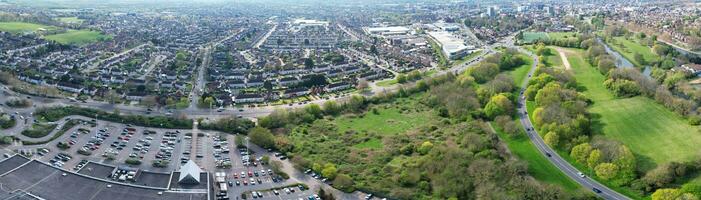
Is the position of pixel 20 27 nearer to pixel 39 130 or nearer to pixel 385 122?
pixel 39 130

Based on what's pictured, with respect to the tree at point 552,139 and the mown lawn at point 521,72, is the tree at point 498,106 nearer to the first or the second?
the tree at point 552,139

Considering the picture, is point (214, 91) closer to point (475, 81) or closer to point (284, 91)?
point (284, 91)

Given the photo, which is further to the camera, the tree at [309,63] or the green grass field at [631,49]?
the green grass field at [631,49]

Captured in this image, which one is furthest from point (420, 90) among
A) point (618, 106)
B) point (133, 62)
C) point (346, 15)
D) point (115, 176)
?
point (346, 15)

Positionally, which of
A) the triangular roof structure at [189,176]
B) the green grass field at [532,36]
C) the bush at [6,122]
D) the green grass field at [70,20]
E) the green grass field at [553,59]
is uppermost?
the green grass field at [70,20]

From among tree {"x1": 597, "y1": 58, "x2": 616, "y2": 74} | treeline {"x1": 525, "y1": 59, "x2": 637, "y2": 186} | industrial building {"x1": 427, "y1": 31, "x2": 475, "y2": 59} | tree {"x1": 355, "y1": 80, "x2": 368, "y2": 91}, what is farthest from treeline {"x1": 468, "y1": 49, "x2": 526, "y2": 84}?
tree {"x1": 355, "y1": 80, "x2": 368, "y2": 91}

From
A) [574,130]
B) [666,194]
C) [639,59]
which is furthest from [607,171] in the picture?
[639,59]

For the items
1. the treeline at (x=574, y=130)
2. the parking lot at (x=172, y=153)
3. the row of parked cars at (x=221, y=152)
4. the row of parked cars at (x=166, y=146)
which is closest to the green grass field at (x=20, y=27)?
the parking lot at (x=172, y=153)
